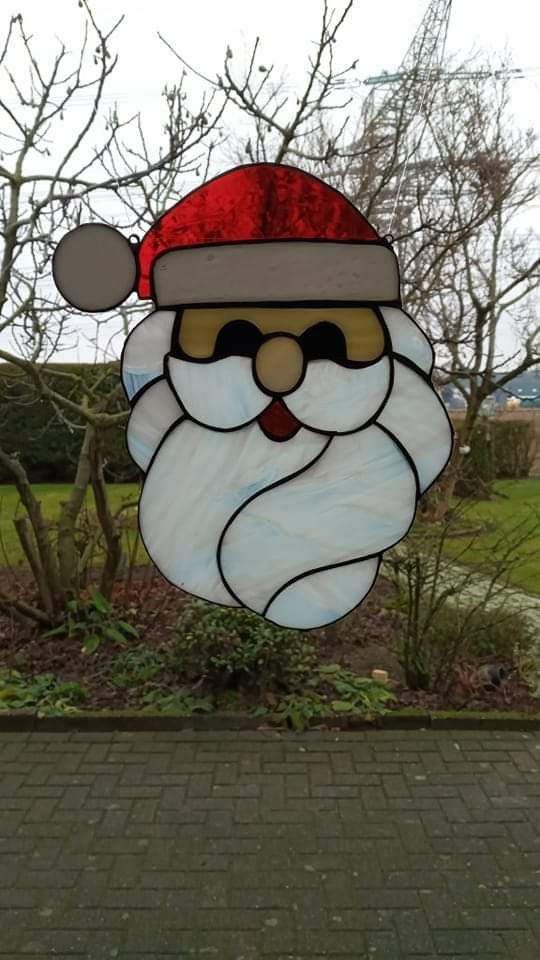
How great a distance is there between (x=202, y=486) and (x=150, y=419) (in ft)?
0.95

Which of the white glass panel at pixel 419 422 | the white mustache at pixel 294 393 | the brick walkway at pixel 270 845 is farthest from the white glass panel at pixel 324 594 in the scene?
the brick walkway at pixel 270 845

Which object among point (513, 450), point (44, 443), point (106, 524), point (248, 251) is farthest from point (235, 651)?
point (513, 450)

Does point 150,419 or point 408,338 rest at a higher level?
point 408,338

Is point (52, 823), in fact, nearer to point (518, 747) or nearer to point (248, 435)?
point (248, 435)

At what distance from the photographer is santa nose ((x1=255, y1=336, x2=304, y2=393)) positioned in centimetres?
247

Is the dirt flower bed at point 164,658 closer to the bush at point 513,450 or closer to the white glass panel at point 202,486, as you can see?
the white glass panel at point 202,486

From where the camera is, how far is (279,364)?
8.13ft

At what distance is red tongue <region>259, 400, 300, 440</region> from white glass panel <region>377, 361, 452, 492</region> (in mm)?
307

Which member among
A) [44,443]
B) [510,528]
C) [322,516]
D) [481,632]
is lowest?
[481,632]

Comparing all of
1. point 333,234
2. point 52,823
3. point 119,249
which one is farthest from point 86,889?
point 333,234

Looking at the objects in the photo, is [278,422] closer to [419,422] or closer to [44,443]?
[419,422]

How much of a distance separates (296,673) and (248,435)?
2.40 m

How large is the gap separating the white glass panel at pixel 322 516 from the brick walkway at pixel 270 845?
1226mm

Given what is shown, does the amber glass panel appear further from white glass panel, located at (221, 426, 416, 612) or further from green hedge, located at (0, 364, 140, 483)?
green hedge, located at (0, 364, 140, 483)
